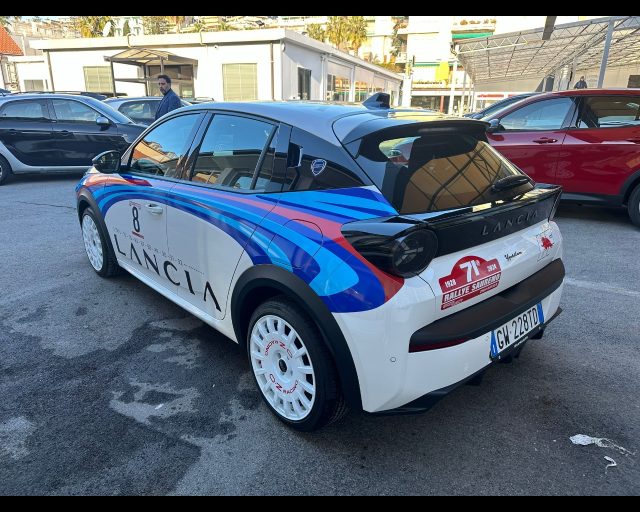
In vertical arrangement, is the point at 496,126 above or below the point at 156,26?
below

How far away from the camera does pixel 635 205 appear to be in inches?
229

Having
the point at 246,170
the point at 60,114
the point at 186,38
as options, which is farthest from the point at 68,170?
the point at 186,38

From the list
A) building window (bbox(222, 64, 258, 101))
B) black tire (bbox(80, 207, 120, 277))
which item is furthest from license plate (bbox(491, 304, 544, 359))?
building window (bbox(222, 64, 258, 101))

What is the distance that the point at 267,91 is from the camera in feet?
70.1

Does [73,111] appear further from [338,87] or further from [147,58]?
[338,87]

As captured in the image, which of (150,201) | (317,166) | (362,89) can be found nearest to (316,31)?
(362,89)

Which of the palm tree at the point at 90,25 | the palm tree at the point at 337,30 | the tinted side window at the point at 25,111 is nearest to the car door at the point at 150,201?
the tinted side window at the point at 25,111

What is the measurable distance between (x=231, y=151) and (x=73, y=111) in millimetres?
8220

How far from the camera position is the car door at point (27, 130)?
8891 mm

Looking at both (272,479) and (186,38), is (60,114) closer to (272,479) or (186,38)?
(272,479)

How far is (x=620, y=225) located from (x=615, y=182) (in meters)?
0.66

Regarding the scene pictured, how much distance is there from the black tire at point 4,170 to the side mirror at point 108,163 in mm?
6614

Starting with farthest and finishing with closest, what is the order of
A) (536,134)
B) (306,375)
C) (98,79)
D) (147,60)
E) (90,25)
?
(90,25) → (98,79) → (147,60) → (536,134) → (306,375)

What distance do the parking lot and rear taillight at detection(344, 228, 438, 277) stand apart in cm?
97
